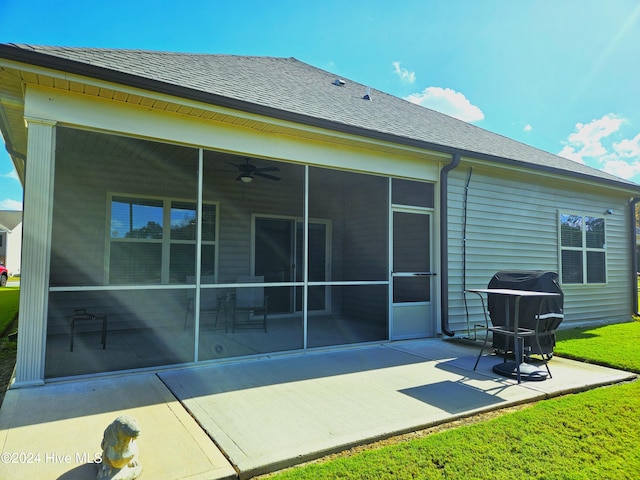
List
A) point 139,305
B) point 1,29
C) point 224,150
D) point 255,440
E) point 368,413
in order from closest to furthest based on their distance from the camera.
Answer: point 255,440
point 368,413
point 224,150
point 1,29
point 139,305

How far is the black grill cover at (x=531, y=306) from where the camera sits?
4.54 m

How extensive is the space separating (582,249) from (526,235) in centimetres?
185

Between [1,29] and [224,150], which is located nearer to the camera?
[224,150]

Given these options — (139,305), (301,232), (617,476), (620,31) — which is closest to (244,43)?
(301,232)

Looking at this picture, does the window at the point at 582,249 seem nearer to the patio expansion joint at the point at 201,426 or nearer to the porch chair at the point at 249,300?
the porch chair at the point at 249,300

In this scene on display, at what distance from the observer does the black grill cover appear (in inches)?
179

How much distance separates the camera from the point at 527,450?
2.52 metres

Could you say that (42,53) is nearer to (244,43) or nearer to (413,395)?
(413,395)

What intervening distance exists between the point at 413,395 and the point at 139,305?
505 cm

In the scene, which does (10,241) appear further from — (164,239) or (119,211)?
(164,239)

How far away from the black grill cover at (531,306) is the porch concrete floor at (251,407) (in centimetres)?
35

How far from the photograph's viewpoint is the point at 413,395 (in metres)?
3.57

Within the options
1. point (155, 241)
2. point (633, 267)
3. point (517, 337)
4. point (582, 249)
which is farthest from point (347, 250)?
point (633, 267)

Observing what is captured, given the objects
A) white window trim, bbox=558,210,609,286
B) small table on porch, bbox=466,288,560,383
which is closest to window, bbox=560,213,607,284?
white window trim, bbox=558,210,609,286
